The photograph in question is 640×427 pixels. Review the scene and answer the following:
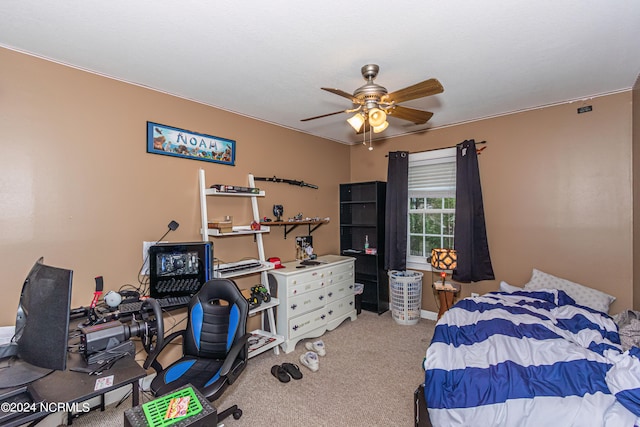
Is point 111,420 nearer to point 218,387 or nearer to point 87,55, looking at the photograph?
point 218,387

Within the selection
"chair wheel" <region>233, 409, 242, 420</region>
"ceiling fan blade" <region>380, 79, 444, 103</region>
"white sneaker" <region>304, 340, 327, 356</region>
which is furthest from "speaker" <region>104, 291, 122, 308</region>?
"ceiling fan blade" <region>380, 79, 444, 103</region>

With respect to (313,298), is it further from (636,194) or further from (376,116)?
(636,194)

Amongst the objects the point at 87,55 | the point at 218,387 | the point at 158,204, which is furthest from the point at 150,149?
the point at 218,387

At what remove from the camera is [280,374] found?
8.54ft

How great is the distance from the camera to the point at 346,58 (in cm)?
216

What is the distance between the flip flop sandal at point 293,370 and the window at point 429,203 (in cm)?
223

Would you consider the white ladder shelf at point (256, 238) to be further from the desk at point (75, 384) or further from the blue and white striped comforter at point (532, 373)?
the blue and white striped comforter at point (532, 373)

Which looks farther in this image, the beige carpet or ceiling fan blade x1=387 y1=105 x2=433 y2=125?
ceiling fan blade x1=387 y1=105 x2=433 y2=125

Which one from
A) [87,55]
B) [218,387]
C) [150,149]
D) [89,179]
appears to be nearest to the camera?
[218,387]

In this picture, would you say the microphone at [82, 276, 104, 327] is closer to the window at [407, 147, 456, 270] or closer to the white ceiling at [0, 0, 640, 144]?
the white ceiling at [0, 0, 640, 144]

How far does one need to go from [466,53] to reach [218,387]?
9.03ft

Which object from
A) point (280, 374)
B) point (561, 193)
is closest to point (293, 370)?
point (280, 374)

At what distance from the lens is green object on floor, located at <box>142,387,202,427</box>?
3.30 ft

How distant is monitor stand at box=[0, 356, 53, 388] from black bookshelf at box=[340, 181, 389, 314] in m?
3.51
